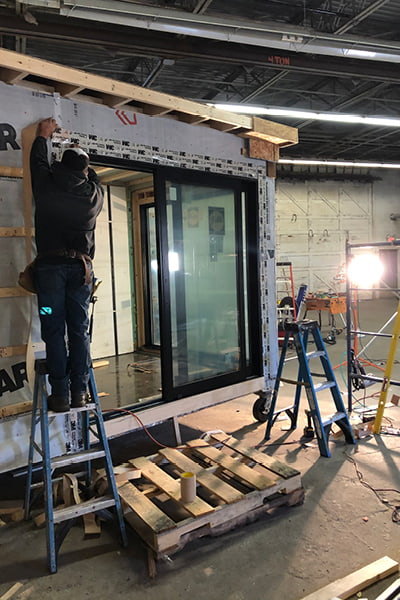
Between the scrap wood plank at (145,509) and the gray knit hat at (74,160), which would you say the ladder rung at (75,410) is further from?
the gray knit hat at (74,160)

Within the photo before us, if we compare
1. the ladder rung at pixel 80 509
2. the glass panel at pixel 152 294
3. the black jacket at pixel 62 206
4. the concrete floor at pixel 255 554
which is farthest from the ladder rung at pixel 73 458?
the glass panel at pixel 152 294

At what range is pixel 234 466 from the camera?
3.76 m

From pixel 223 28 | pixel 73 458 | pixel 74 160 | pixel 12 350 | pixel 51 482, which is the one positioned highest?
pixel 223 28

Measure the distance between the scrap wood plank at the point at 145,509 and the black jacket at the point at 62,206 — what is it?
1.86 metres

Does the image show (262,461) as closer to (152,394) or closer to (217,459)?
(217,459)

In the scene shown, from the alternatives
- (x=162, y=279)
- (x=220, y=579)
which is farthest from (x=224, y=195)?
(x=220, y=579)

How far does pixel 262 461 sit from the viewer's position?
3840 mm

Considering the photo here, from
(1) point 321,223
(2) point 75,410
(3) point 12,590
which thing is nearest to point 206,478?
(2) point 75,410

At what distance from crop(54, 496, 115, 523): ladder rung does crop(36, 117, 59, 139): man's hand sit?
2824 mm

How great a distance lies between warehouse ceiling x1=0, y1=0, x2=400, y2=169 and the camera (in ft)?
17.5

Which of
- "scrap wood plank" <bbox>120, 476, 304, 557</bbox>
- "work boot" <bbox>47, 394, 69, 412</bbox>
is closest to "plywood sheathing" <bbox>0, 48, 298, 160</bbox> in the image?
"work boot" <bbox>47, 394, 69, 412</bbox>

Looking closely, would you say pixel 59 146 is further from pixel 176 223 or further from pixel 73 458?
pixel 73 458

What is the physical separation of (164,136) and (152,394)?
2988mm

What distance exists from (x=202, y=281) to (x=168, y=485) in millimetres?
2428
